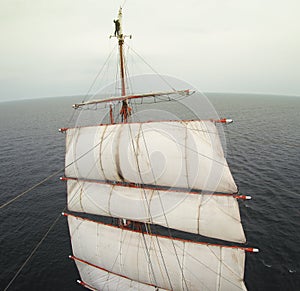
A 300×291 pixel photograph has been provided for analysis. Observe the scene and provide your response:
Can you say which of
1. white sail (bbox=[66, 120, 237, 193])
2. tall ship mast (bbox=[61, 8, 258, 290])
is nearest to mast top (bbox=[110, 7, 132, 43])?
tall ship mast (bbox=[61, 8, 258, 290])

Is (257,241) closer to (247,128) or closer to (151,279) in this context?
(151,279)

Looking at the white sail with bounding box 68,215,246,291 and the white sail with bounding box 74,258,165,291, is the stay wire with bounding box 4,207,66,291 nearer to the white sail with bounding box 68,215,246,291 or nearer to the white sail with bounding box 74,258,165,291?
the white sail with bounding box 74,258,165,291

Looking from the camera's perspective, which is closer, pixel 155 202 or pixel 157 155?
pixel 157 155

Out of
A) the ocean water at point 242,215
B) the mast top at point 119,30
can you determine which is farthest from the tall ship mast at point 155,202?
the ocean water at point 242,215

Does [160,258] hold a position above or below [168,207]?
below

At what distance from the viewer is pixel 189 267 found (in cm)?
1536

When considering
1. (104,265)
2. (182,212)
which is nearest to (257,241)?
(182,212)

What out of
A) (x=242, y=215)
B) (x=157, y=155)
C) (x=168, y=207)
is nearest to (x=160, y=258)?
(x=168, y=207)

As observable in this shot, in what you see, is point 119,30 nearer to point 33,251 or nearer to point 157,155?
point 157,155

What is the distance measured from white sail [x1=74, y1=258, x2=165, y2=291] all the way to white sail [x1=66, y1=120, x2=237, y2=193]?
28.6 ft

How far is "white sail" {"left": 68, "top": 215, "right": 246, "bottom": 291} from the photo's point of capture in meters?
14.6

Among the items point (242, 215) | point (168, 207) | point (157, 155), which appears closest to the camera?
point (157, 155)

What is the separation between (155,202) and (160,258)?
452cm

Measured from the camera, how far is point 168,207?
16344 millimetres
